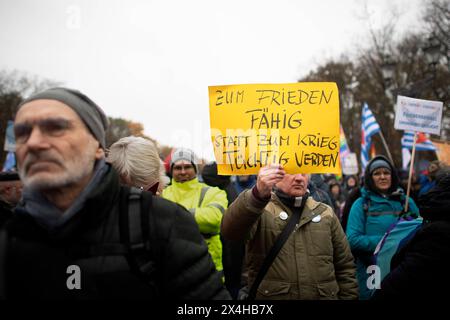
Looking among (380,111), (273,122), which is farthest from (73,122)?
(380,111)

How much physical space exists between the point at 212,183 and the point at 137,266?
3.50 metres

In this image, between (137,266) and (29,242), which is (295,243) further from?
(29,242)

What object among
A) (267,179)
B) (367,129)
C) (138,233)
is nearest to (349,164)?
(367,129)

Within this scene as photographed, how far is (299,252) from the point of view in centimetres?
272

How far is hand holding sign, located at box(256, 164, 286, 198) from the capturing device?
2.35 m

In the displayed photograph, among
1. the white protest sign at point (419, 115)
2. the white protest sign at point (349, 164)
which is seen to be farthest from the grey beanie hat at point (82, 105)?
the white protest sign at point (349, 164)

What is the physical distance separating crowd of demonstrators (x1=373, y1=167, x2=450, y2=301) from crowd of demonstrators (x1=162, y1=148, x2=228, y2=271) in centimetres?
183

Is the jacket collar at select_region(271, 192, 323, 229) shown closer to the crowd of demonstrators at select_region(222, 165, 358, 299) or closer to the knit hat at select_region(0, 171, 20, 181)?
the crowd of demonstrators at select_region(222, 165, 358, 299)

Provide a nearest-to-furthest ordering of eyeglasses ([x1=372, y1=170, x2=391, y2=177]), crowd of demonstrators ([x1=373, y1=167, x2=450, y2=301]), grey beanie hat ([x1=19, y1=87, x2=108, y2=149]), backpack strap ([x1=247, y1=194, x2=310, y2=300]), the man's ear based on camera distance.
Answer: grey beanie hat ([x1=19, y1=87, x2=108, y2=149]) → the man's ear → crowd of demonstrators ([x1=373, y1=167, x2=450, y2=301]) → backpack strap ([x1=247, y1=194, x2=310, y2=300]) → eyeglasses ([x1=372, y1=170, x2=391, y2=177])

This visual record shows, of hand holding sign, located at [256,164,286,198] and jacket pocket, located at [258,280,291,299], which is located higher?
hand holding sign, located at [256,164,286,198]

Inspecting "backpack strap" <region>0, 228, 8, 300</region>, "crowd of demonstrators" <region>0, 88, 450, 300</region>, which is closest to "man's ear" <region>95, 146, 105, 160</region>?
"crowd of demonstrators" <region>0, 88, 450, 300</region>

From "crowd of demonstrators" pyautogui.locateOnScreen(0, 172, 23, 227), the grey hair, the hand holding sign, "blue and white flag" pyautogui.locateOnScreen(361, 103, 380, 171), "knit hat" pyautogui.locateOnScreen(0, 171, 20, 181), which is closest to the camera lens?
the hand holding sign

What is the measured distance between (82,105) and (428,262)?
1914mm

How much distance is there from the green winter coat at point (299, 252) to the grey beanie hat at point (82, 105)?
107 centimetres
